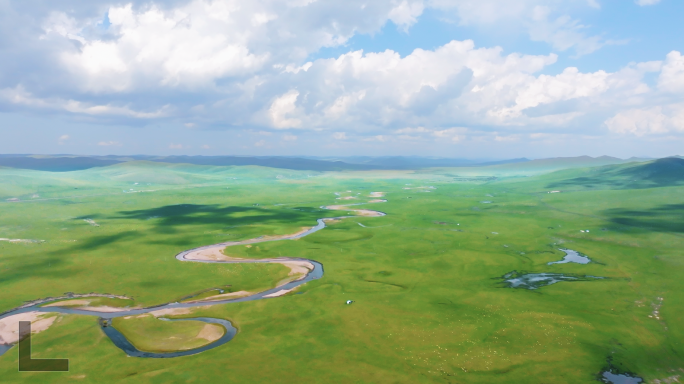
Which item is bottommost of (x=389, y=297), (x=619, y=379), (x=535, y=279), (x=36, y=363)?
(x=619, y=379)

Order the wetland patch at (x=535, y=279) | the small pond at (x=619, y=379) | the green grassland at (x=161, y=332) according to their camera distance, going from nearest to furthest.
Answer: the small pond at (x=619, y=379) → the green grassland at (x=161, y=332) → the wetland patch at (x=535, y=279)

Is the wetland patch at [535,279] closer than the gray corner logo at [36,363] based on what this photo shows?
No

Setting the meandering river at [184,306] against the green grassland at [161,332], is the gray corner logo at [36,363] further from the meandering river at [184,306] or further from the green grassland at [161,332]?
the green grassland at [161,332]

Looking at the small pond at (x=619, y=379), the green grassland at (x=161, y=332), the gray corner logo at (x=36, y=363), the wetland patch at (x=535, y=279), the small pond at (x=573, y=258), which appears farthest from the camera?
the small pond at (x=573, y=258)

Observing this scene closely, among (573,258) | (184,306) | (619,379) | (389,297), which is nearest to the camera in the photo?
(619,379)

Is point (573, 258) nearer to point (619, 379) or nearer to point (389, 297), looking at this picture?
point (389, 297)

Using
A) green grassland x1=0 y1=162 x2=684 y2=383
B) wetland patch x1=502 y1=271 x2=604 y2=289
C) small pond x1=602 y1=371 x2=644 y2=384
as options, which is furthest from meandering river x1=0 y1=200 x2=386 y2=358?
small pond x1=602 y1=371 x2=644 y2=384

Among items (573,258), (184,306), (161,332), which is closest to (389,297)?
(184,306)

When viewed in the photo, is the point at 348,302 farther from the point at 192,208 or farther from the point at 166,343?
the point at 192,208

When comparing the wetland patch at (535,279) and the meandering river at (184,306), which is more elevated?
the meandering river at (184,306)

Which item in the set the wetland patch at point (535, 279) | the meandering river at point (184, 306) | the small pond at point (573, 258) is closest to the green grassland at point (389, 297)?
the meandering river at point (184, 306)

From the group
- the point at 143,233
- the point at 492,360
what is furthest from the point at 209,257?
the point at 492,360
